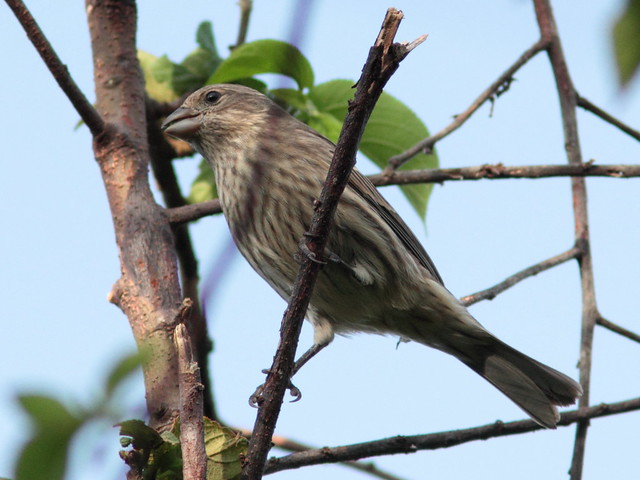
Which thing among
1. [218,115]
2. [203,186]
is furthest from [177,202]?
[218,115]

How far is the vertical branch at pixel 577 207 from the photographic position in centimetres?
308

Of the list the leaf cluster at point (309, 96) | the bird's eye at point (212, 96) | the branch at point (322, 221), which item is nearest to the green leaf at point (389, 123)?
the leaf cluster at point (309, 96)

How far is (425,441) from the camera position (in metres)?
2.80

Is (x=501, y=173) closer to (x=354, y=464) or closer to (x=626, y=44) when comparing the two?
(x=354, y=464)

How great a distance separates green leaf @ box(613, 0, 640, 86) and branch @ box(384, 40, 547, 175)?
9.36 feet

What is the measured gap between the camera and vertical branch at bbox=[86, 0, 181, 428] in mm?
2828

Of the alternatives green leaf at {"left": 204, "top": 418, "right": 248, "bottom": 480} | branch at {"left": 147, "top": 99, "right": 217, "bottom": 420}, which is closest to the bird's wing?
branch at {"left": 147, "top": 99, "right": 217, "bottom": 420}

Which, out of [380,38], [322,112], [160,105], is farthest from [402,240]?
[380,38]

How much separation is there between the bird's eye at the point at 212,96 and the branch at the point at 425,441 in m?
2.53

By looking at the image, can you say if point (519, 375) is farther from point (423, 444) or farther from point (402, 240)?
point (423, 444)

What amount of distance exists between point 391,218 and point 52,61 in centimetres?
196

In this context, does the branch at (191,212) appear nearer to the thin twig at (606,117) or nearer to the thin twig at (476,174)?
the thin twig at (476,174)

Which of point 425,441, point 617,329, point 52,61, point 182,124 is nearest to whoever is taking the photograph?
point 425,441

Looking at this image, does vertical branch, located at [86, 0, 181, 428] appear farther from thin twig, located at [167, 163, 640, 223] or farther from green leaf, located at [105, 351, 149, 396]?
green leaf, located at [105, 351, 149, 396]
